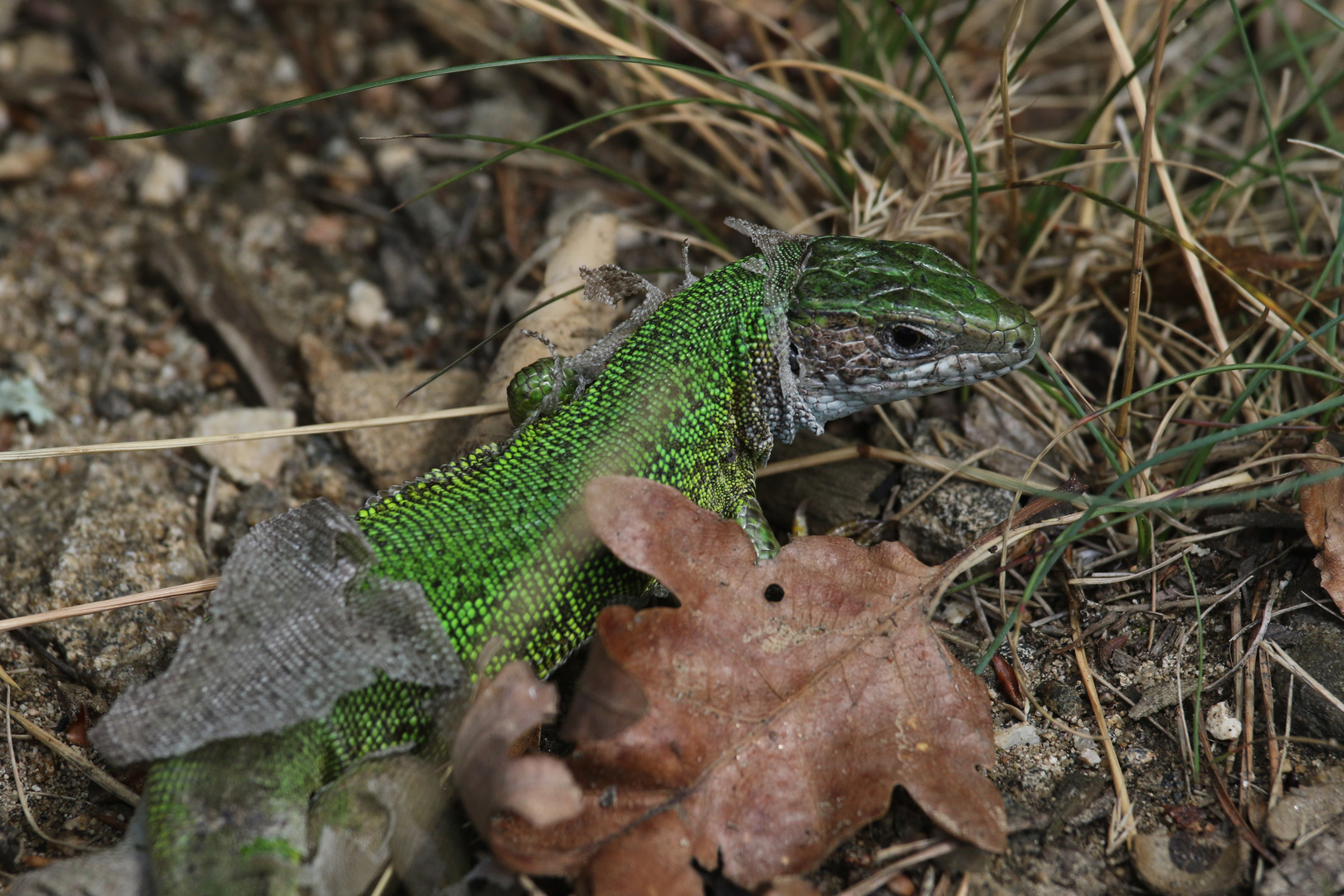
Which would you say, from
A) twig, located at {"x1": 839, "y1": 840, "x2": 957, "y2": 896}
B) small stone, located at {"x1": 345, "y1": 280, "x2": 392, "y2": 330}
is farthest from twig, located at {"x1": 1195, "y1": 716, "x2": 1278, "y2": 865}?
small stone, located at {"x1": 345, "y1": 280, "x2": 392, "y2": 330}

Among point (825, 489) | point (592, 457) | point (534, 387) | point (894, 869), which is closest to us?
point (894, 869)

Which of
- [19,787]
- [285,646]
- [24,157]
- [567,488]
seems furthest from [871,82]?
[24,157]

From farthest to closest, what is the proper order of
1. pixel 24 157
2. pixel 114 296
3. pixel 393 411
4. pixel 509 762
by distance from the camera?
pixel 24 157, pixel 114 296, pixel 393 411, pixel 509 762

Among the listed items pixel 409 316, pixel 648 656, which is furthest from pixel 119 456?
pixel 648 656

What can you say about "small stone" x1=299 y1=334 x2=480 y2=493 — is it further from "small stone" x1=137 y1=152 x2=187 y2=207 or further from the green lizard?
"small stone" x1=137 y1=152 x2=187 y2=207

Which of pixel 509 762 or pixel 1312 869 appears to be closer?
pixel 509 762

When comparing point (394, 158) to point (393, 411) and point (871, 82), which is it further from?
point (871, 82)
